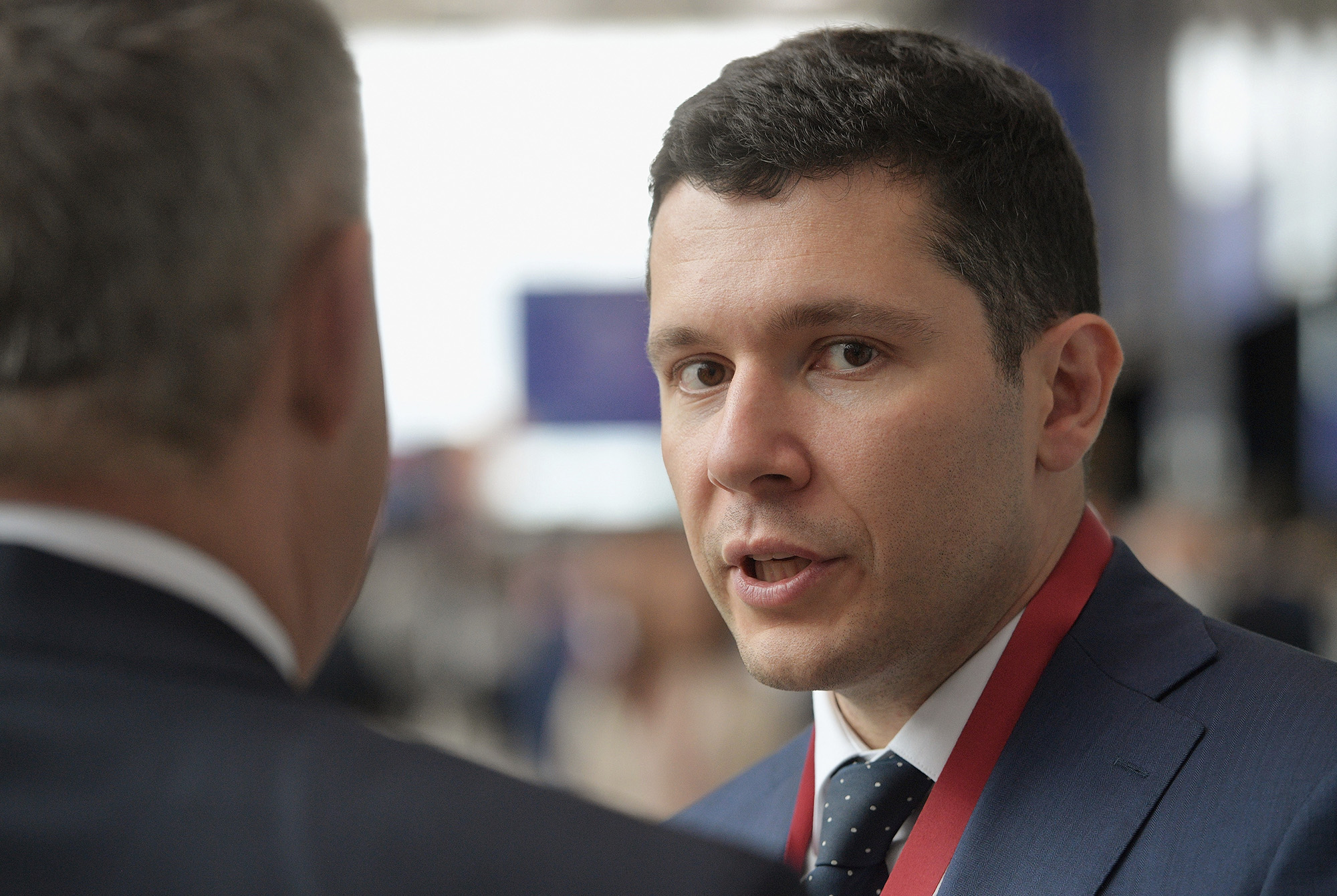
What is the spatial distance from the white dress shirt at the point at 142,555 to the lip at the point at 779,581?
666 mm

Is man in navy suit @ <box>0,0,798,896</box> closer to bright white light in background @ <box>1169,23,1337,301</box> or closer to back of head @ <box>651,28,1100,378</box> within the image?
back of head @ <box>651,28,1100,378</box>

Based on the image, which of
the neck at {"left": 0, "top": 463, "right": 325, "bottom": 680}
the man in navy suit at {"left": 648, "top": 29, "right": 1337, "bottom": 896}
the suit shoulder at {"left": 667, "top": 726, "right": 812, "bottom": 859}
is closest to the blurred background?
the suit shoulder at {"left": 667, "top": 726, "right": 812, "bottom": 859}

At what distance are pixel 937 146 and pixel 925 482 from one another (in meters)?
0.39

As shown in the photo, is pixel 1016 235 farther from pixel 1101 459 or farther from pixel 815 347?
pixel 1101 459

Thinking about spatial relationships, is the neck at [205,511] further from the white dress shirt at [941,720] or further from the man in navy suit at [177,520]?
the white dress shirt at [941,720]

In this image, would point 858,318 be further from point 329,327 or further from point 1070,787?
point 329,327

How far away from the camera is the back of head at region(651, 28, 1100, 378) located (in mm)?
1405

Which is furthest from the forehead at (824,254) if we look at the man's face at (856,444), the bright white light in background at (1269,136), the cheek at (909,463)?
the bright white light in background at (1269,136)

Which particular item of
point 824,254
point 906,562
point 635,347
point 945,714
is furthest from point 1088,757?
point 635,347

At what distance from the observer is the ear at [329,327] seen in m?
0.85

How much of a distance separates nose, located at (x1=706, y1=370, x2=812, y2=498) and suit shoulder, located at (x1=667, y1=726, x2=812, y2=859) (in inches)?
20.1

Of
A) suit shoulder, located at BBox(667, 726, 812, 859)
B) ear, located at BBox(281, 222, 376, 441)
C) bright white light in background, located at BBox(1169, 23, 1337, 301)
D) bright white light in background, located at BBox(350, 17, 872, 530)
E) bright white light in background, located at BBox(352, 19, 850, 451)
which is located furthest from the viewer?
bright white light in background, located at BBox(352, 19, 850, 451)

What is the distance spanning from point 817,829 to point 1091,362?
671 mm

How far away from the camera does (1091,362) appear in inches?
59.2
